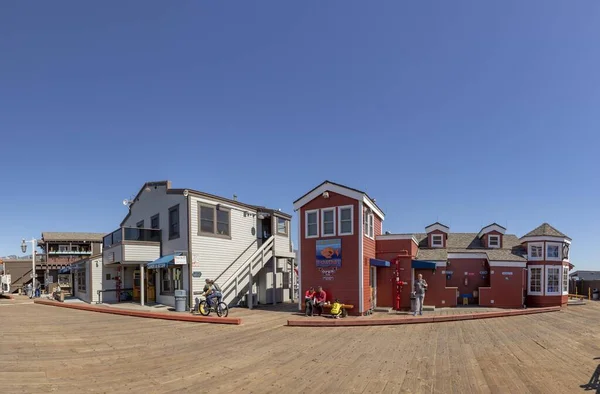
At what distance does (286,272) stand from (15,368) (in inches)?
712

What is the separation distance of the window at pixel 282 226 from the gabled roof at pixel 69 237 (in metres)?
29.5

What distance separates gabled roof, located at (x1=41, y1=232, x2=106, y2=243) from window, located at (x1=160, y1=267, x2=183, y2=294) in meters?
27.3

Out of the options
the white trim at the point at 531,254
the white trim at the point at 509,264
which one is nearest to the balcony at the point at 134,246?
the white trim at the point at 509,264

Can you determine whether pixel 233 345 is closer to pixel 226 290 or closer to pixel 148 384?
pixel 148 384

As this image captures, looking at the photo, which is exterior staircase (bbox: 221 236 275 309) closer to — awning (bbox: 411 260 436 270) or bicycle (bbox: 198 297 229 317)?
bicycle (bbox: 198 297 229 317)

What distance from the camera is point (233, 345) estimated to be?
10516mm

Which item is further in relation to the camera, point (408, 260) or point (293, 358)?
point (408, 260)

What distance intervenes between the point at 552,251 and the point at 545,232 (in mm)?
1365

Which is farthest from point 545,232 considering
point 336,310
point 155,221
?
point 155,221

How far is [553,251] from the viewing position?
2534 centimetres

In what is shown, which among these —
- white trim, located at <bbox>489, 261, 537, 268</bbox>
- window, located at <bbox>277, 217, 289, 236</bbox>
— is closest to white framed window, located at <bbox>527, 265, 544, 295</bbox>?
white trim, located at <bbox>489, 261, 537, 268</bbox>

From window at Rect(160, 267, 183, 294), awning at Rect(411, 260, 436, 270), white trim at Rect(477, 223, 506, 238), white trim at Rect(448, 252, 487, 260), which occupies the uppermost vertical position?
white trim at Rect(477, 223, 506, 238)

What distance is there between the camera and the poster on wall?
58.7 ft

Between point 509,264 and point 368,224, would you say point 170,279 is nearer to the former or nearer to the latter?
point 368,224
